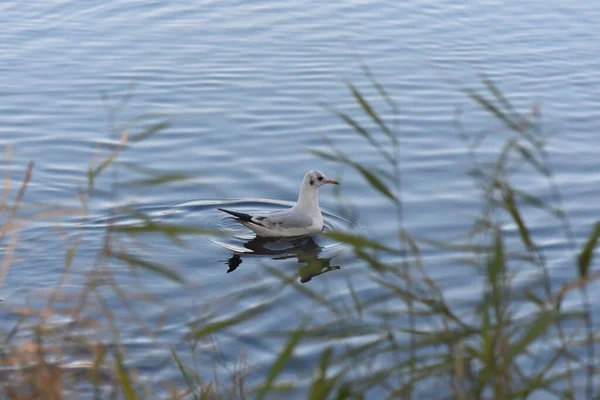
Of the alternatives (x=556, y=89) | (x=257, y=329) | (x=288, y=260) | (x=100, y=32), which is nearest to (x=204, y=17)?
(x=100, y=32)

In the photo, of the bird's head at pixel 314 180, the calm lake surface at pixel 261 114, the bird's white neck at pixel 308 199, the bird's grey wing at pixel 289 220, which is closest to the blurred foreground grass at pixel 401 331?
the calm lake surface at pixel 261 114

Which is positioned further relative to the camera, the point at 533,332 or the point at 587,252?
the point at 587,252

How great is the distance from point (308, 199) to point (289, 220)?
33cm

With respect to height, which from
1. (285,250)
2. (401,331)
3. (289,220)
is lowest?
(285,250)

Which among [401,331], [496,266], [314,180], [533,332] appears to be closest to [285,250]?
[314,180]

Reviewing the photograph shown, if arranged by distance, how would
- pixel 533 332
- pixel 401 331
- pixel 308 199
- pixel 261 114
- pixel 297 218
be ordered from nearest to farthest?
pixel 533 332
pixel 401 331
pixel 297 218
pixel 308 199
pixel 261 114

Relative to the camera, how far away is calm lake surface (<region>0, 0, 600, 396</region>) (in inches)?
337

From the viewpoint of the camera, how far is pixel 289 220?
973 centimetres

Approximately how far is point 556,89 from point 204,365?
323 inches

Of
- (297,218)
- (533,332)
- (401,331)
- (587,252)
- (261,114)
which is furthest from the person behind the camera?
(261,114)

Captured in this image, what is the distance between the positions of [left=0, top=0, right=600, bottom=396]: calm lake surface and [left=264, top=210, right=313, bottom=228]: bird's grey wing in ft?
1.11

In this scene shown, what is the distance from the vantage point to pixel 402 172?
10.9 meters

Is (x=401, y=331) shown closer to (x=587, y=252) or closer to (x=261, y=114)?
(x=587, y=252)

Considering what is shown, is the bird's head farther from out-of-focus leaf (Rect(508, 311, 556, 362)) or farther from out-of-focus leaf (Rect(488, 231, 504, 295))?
out-of-focus leaf (Rect(508, 311, 556, 362))
